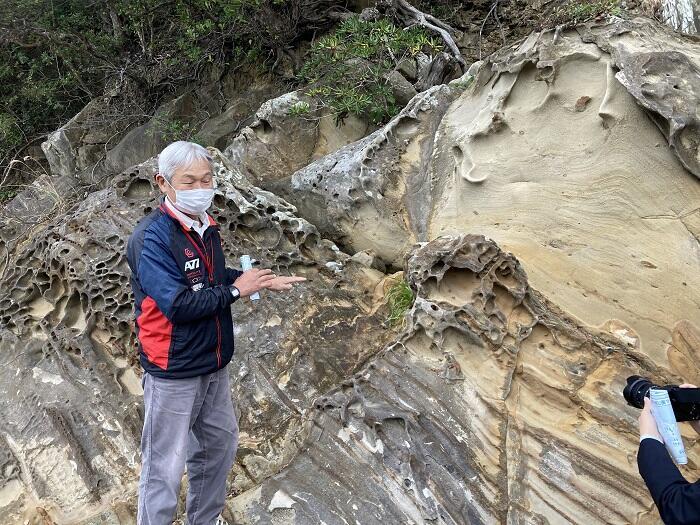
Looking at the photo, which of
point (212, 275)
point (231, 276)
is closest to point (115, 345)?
point (231, 276)

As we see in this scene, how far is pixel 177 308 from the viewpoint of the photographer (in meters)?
2.03

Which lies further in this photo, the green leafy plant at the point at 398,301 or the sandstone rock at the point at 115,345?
the green leafy plant at the point at 398,301

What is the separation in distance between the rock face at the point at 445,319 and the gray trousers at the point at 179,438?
37 centimetres

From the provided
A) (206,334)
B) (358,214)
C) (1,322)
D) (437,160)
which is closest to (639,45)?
(437,160)

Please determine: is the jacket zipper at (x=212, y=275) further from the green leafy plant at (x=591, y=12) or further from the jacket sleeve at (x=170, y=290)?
the green leafy plant at (x=591, y=12)

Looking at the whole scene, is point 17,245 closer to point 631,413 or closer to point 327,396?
point 327,396

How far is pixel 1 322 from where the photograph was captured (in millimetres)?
3863

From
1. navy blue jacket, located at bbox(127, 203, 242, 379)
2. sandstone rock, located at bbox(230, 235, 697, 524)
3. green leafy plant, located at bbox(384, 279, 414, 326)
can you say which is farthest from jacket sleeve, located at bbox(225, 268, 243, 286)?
green leafy plant, located at bbox(384, 279, 414, 326)

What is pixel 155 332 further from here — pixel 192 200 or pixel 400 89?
pixel 400 89

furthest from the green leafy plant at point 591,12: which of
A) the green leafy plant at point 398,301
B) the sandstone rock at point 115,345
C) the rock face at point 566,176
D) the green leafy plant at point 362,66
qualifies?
the sandstone rock at point 115,345

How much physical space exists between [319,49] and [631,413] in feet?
15.0

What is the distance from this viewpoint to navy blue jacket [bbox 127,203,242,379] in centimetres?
206

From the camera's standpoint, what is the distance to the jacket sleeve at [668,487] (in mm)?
1466

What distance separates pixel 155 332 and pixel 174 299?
0.19 m
